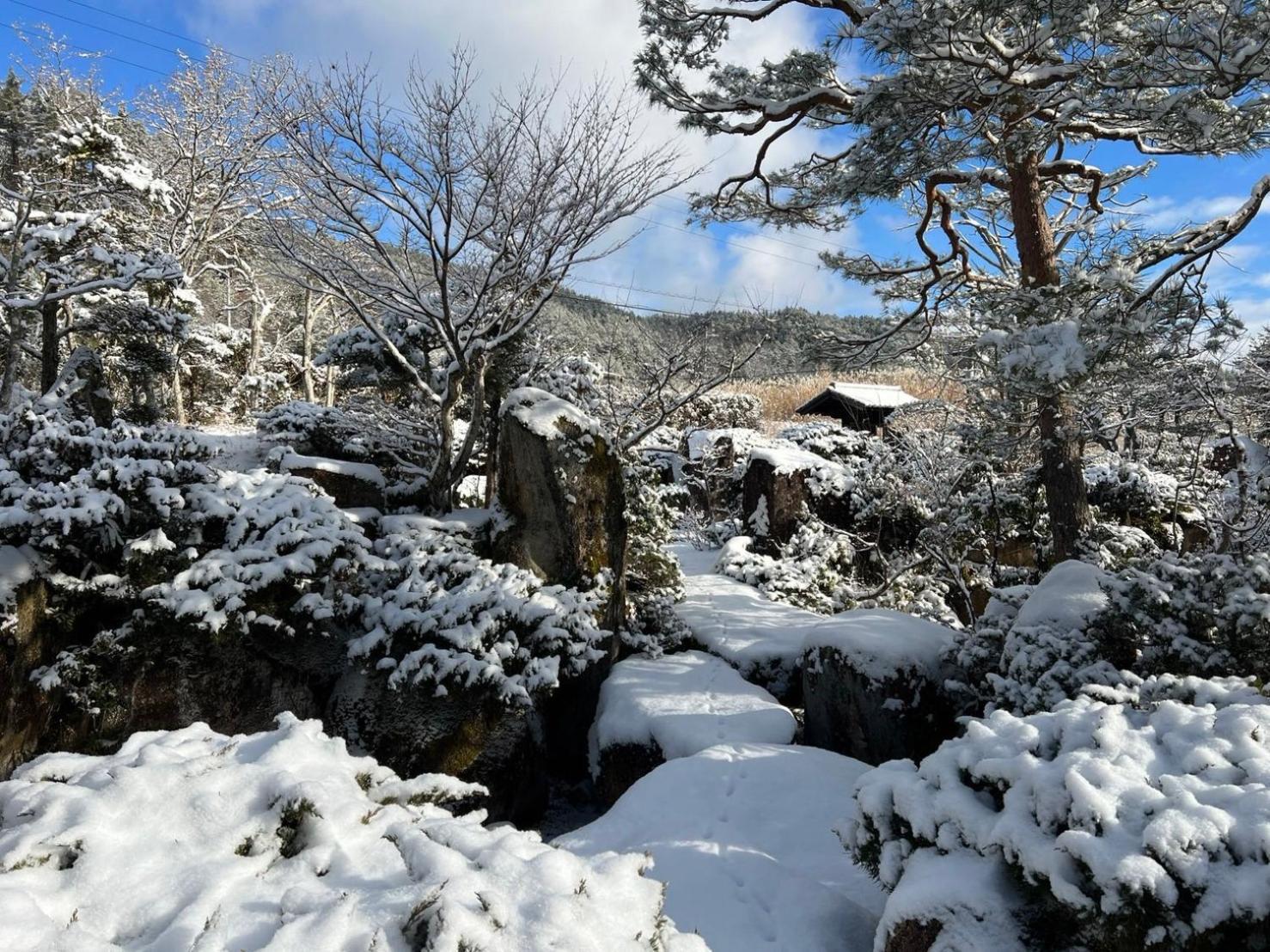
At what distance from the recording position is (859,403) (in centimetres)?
2077

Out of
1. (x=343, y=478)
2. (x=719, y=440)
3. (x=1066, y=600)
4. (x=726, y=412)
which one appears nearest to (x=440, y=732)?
(x=343, y=478)

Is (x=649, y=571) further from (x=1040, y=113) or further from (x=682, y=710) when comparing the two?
(x=1040, y=113)

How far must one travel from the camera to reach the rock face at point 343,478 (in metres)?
7.31

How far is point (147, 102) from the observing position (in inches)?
690

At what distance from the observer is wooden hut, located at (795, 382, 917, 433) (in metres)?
21.0

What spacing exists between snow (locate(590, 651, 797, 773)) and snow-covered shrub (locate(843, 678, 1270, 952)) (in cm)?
225

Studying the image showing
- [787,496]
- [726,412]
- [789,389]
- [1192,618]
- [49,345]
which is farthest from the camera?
[789,389]

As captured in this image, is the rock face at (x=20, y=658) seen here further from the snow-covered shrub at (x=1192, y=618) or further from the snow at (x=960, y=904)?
the snow-covered shrub at (x=1192, y=618)

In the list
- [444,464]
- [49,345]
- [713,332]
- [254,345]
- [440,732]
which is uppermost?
[254,345]

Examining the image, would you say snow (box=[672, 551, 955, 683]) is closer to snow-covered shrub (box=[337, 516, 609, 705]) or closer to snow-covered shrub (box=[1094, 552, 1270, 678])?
snow-covered shrub (box=[1094, 552, 1270, 678])

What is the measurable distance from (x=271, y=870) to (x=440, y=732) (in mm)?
3347

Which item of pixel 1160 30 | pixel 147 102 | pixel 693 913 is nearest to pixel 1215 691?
pixel 693 913

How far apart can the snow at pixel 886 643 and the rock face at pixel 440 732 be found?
2.55 meters

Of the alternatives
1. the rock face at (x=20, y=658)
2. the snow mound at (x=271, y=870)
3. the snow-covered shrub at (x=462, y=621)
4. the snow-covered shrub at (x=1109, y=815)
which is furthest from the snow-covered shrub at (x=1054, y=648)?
the rock face at (x=20, y=658)
